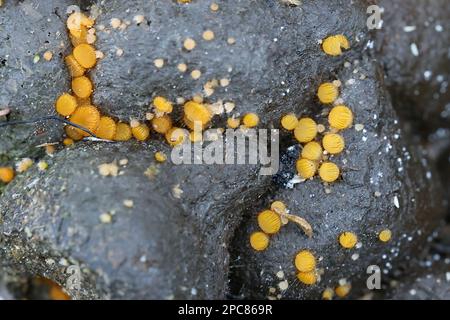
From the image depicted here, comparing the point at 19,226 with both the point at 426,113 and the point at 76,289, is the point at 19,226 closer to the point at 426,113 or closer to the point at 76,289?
the point at 76,289

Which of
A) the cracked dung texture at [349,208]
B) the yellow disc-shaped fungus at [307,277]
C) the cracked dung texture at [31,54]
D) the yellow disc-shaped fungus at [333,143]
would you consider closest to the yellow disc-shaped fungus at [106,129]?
the cracked dung texture at [31,54]

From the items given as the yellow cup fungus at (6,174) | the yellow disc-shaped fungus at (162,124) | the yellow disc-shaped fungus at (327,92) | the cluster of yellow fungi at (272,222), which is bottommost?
the cluster of yellow fungi at (272,222)

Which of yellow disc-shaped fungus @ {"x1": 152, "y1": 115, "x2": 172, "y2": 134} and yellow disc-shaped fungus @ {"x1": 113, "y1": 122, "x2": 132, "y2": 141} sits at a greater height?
yellow disc-shaped fungus @ {"x1": 152, "y1": 115, "x2": 172, "y2": 134}

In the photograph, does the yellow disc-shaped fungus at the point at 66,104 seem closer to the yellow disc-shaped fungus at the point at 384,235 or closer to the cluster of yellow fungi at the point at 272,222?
the cluster of yellow fungi at the point at 272,222

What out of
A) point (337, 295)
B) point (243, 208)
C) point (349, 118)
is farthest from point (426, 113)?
point (243, 208)

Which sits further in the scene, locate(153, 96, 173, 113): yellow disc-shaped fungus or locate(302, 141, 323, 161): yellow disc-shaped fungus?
locate(302, 141, 323, 161): yellow disc-shaped fungus

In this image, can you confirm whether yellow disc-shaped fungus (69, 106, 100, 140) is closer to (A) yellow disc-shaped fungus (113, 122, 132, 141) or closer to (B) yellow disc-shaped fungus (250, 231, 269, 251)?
(A) yellow disc-shaped fungus (113, 122, 132, 141)

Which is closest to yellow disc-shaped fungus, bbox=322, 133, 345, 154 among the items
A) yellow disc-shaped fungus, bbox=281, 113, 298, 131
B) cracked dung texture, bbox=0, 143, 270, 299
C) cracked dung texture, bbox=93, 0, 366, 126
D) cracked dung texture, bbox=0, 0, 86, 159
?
yellow disc-shaped fungus, bbox=281, 113, 298, 131
